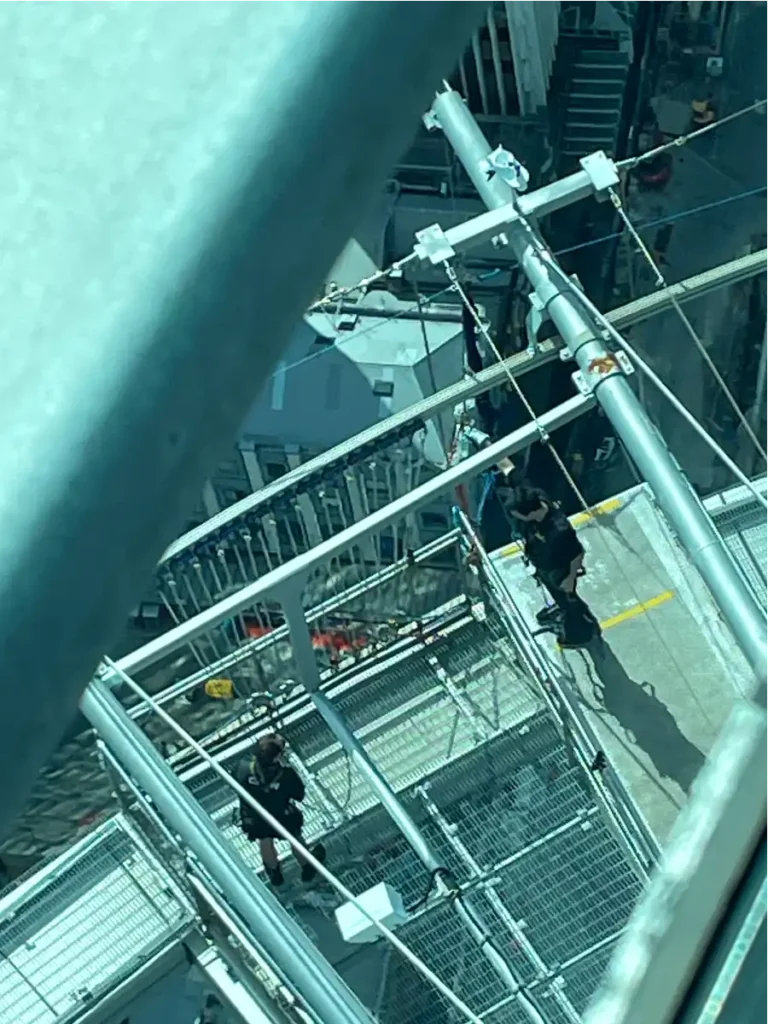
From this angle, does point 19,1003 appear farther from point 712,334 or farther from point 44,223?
point 712,334

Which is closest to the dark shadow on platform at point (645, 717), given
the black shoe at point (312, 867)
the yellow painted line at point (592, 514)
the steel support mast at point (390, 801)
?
the yellow painted line at point (592, 514)

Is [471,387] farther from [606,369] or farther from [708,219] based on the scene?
[708,219]

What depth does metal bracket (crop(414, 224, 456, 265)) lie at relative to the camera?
509 cm

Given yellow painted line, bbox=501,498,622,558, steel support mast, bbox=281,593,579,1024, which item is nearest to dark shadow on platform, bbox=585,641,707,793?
yellow painted line, bbox=501,498,622,558

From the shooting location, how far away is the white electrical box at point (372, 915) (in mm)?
4680

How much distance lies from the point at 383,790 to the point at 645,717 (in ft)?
3.31

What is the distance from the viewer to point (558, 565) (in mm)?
5223

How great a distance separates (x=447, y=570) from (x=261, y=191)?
4.67m

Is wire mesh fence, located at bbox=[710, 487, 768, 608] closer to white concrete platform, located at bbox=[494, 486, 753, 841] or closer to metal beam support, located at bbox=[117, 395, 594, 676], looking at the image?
white concrete platform, located at bbox=[494, 486, 753, 841]

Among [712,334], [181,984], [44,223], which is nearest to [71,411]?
[44,223]

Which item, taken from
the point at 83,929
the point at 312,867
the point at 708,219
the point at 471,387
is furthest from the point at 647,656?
the point at 708,219

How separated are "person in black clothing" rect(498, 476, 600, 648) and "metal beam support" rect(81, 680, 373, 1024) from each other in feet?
5.21

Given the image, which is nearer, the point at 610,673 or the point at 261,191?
the point at 261,191

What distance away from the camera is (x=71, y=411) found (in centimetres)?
109
